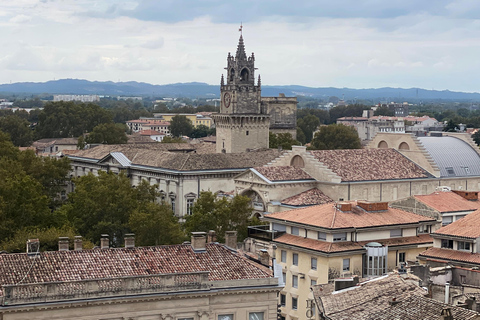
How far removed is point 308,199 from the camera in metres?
83.5

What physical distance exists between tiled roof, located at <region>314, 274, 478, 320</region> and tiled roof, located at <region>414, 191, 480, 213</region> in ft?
95.0

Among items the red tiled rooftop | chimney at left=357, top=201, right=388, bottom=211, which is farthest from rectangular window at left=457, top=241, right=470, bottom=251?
the red tiled rooftop

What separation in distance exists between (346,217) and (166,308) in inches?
947

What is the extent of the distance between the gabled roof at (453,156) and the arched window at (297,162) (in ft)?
44.3

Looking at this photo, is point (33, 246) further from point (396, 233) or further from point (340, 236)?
point (396, 233)

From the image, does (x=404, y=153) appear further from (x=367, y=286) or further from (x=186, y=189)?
(x=367, y=286)

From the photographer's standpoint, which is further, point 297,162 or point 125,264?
point 297,162

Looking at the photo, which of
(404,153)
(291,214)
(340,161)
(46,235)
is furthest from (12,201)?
(404,153)

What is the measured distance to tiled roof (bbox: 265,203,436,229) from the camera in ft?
205

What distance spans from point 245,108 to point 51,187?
28338 millimetres

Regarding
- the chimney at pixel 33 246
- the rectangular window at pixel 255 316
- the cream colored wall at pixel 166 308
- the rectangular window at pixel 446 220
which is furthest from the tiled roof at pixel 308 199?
the chimney at pixel 33 246

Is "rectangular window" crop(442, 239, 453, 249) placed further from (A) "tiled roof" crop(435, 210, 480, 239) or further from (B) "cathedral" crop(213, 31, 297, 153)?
(B) "cathedral" crop(213, 31, 297, 153)

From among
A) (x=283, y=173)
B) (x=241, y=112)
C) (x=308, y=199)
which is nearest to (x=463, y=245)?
(x=308, y=199)

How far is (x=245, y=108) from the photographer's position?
12594cm
